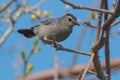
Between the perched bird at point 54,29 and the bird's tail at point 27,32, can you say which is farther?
the bird's tail at point 27,32

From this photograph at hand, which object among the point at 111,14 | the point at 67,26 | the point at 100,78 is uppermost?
the point at 67,26

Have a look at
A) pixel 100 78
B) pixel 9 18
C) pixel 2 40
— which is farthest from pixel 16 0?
pixel 100 78

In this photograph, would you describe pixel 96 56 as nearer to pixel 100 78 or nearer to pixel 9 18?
pixel 100 78

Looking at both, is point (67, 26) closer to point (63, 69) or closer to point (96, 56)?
point (63, 69)

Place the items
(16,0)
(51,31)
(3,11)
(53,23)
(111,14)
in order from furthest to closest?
(16,0), (3,11), (53,23), (51,31), (111,14)

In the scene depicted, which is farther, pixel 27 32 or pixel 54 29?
pixel 27 32

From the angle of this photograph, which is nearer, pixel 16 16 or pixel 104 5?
pixel 104 5

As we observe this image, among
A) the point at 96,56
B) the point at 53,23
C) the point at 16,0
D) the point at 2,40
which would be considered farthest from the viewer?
the point at 16,0

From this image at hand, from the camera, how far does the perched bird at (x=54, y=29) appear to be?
7.61ft

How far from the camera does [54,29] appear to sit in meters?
2.42

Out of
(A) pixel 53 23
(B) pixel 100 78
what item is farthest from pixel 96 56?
(A) pixel 53 23

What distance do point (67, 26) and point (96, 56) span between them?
1.24 m

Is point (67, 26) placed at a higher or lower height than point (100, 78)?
higher

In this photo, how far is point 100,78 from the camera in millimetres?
1387
